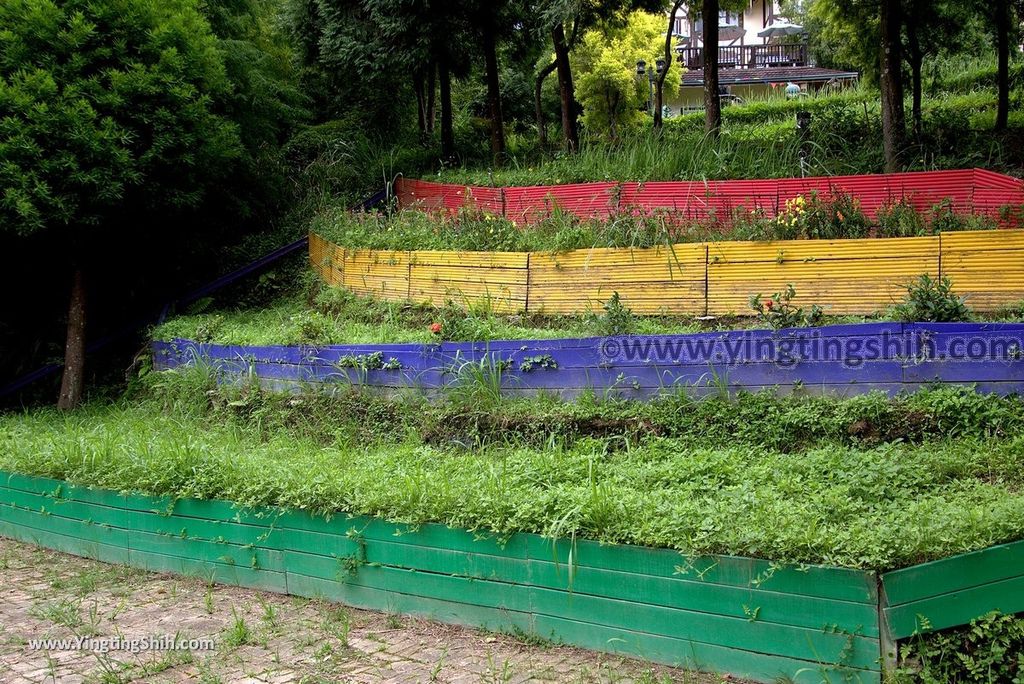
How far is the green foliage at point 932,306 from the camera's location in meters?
5.64

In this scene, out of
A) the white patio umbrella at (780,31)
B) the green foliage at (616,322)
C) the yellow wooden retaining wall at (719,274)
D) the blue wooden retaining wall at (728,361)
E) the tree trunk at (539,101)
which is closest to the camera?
the blue wooden retaining wall at (728,361)

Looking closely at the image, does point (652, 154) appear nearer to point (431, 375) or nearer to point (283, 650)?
point (431, 375)

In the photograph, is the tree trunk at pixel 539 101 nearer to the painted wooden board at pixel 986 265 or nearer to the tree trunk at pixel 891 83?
the tree trunk at pixel 891 83

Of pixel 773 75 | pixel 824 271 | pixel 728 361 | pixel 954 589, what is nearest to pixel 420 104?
pixel 824 271

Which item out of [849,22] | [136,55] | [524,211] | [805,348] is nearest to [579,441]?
[805,348]

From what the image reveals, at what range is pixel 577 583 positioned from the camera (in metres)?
4.25

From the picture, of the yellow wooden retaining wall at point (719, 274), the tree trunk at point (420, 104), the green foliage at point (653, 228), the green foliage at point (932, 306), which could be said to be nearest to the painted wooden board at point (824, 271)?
the yellow wooden retaining wall at point (719, 274)

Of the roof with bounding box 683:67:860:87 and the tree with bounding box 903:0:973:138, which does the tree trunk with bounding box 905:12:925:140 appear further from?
the roof with bounding box 683:67:860:87

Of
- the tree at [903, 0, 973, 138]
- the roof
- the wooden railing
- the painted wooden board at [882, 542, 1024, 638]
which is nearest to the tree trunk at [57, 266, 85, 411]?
the painted wooden board at [882, 542, 1024, 638]

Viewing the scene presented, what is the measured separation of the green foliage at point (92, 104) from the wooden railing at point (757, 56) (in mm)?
29539

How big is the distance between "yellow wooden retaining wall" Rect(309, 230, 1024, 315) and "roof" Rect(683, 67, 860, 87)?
25764 millimetres

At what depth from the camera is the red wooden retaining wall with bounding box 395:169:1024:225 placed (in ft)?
24.9

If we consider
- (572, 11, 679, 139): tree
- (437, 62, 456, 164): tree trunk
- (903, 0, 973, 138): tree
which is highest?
(572, 11, 679, 139): tree

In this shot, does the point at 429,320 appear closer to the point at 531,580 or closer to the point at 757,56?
the point at 531,580
